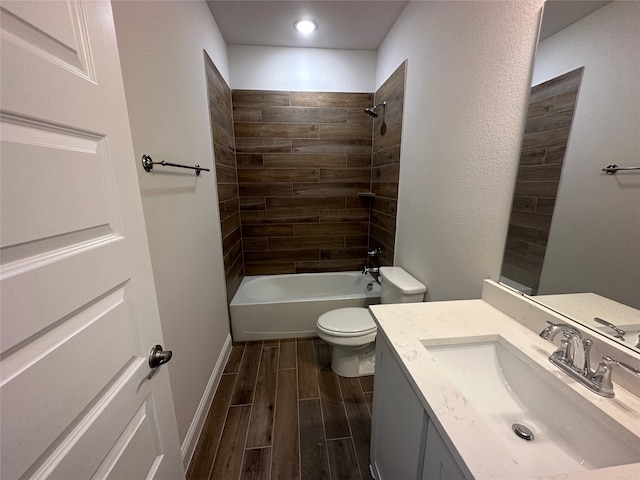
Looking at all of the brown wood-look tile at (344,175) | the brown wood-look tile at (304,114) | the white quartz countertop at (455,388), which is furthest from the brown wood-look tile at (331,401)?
the brown wood-look tile at (304,114)

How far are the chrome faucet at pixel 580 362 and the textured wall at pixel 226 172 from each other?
82.5 inches

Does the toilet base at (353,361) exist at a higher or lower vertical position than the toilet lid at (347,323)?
lower

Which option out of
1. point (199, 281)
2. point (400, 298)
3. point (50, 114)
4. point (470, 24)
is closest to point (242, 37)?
point (470, 24)

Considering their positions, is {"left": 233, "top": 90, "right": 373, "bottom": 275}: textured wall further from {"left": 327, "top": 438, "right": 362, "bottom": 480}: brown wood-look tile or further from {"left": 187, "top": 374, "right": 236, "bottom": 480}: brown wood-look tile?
{"left": 327, "top": 438, "right": 362, "bottom": 480}: brown wood-look tile

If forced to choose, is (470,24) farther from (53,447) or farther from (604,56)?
(53,447)

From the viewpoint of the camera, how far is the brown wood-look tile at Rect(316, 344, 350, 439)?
1.54 meters

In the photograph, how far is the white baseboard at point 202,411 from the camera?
133 cm

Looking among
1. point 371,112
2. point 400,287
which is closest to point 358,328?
point 400,287

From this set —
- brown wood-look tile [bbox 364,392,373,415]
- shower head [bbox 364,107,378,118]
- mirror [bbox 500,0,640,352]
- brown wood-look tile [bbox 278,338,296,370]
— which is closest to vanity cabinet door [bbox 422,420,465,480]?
mirror [bbox 500,0,640,352]

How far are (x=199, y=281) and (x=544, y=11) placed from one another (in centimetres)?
200

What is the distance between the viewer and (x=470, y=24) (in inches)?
48.9

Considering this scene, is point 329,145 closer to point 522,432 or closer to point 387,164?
point 387,164

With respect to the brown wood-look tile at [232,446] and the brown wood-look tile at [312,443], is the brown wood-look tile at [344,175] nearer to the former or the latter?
the brown wood-look tile at [312,443]

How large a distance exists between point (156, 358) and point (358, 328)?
52.6 inches
